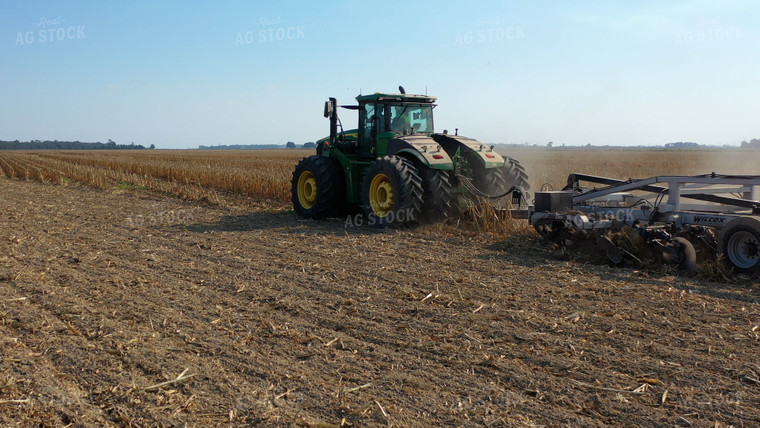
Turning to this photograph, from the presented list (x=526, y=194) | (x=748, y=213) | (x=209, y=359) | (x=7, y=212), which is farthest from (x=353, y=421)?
(x=7, y=212)

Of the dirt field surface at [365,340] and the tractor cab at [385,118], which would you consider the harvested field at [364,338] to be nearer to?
the dirt field surface at [365,340]

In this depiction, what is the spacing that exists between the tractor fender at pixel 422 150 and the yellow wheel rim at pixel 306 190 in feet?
6.17

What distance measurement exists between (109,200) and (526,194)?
957 centimetres

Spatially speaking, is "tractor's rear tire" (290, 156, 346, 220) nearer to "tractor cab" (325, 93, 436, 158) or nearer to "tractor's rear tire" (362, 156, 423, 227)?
"tractor cab" (325, 93, 436, 158)

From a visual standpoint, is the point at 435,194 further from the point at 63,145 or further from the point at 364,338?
the point at 63,145

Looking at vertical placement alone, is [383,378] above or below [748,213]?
below

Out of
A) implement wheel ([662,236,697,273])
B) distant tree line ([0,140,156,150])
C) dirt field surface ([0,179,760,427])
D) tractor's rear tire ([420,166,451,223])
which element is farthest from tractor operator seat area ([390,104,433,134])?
distant tree line ([0,140,156,150])

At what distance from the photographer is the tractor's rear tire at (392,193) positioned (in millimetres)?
9570

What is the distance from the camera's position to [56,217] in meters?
11.1

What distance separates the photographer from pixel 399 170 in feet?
31.5

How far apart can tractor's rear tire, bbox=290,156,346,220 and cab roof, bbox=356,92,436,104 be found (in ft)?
4.43

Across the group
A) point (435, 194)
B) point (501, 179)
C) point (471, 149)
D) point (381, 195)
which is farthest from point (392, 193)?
point (501, 179)

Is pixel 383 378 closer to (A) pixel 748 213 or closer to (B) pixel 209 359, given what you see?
(B) pixel 209 359

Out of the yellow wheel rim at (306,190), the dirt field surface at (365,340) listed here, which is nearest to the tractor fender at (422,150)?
the yellow wheel rim at (306,190)
